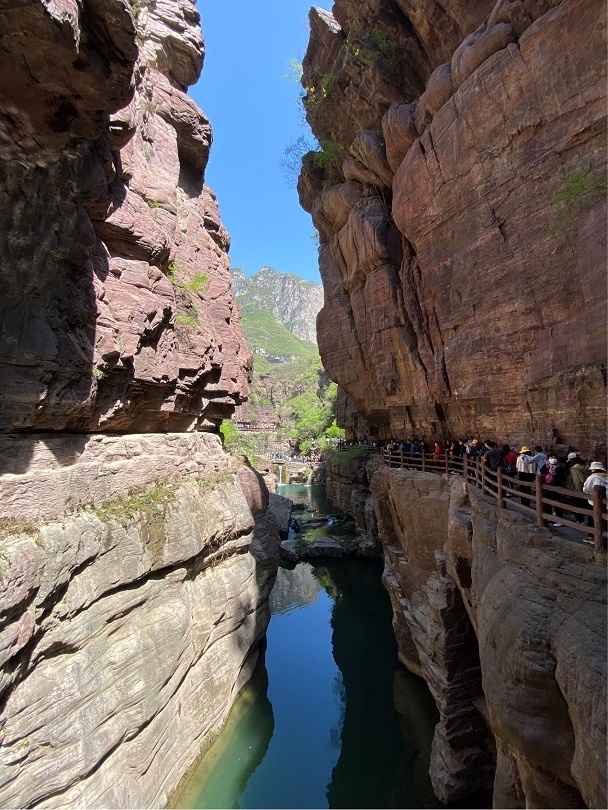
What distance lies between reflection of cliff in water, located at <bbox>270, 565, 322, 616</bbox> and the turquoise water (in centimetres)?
187

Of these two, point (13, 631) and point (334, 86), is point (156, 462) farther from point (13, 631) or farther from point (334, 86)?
point (334, 86)

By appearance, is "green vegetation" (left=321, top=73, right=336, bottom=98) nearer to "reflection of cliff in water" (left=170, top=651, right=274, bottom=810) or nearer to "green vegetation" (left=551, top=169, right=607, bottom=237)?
"green vegetation" (left=551, top=169, right=607, bottom=237)

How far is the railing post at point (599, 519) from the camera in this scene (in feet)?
16.7

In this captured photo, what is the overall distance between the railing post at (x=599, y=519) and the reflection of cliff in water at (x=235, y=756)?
1000cm

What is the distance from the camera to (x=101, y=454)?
9328mm

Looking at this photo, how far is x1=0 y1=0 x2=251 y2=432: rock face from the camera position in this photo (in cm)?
603

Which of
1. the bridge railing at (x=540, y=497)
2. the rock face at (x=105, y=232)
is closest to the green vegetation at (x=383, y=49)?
the rock face at (x=105, y=232)

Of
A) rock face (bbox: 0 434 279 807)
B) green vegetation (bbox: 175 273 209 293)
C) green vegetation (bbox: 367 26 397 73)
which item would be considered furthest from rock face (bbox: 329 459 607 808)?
green vegetation (bbox: 367 26 397 73)

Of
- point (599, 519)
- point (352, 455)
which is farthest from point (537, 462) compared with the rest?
point (352, 455)

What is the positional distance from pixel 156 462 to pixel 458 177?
1253cm

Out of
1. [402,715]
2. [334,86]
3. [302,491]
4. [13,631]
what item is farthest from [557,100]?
[302,491]

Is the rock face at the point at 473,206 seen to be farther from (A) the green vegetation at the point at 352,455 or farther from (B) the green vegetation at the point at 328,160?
(A) the green vegetation at the point at 352,455

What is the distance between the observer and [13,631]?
5.80 meters

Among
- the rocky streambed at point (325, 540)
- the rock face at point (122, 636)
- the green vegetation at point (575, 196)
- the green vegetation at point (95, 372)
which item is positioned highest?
the green vegetation at point (575, 196)
